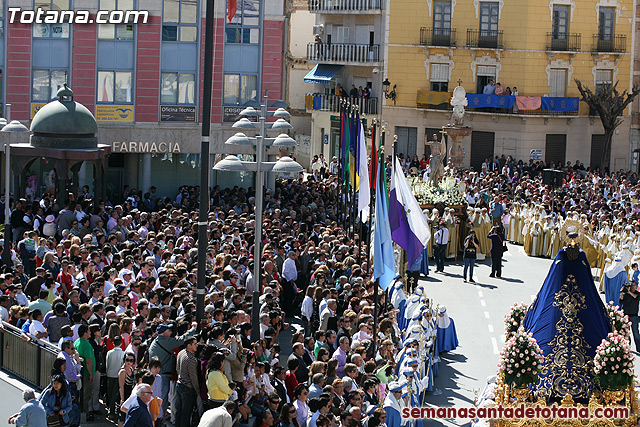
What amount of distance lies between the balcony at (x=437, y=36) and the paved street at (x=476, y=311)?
1884 centimetres

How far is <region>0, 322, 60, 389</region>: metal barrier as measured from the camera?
51.3ft

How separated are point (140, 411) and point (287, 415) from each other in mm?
1776

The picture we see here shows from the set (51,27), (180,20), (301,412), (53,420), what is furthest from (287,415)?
(51,27)

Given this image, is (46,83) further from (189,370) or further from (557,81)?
(557,81)

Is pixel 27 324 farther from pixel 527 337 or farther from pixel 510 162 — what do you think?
pixel 510 162

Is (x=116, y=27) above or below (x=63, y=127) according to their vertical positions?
above

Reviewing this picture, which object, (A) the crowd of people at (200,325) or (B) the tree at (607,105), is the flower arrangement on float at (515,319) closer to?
(A) the crowd of people at (200,325)

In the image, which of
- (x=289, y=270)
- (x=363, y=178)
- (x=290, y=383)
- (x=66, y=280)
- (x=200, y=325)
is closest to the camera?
(x=290, y=383)

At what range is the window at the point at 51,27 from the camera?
3634cm

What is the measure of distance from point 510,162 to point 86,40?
795 inches

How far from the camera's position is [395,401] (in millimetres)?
15109

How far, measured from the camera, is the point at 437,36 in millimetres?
51469

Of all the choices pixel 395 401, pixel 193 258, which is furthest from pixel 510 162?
pixel 395 401

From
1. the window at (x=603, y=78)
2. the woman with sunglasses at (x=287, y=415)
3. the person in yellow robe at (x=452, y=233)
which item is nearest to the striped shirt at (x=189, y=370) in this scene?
the woman with sunglasses at (x=287, y=415)
